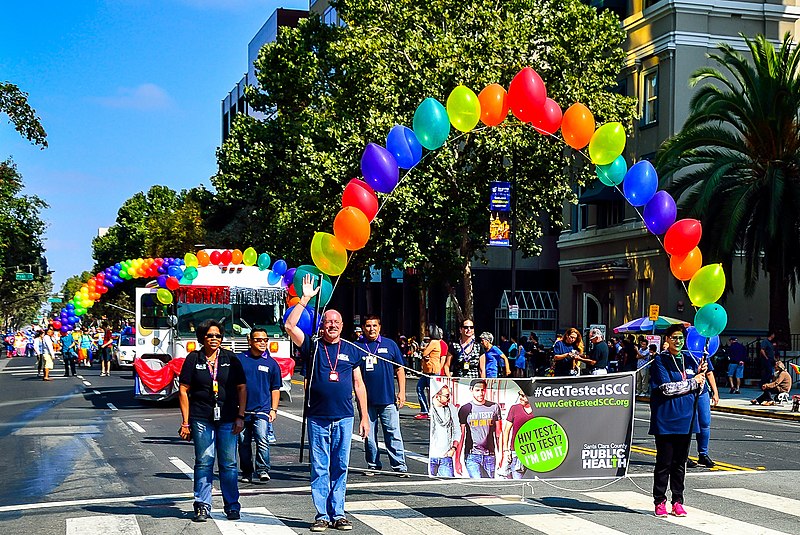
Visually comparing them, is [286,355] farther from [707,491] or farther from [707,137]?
[707,137]

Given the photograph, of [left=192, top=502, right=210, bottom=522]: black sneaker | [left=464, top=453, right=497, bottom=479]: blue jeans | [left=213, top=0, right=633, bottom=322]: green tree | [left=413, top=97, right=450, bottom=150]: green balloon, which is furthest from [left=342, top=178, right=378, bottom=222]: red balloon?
[left=213, top=0, right=633, bottom=322]: green tree

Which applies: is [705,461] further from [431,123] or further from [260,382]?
[260,382]

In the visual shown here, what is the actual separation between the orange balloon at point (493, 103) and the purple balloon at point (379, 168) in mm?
1570

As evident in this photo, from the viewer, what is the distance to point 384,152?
13.7 metres

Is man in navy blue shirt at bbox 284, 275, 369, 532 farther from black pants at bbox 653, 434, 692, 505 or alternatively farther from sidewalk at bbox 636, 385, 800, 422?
sidewalk at bbox 636, 385, 800, 422

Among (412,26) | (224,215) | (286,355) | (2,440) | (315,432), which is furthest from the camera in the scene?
(224,215)

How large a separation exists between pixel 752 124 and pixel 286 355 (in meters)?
16.5

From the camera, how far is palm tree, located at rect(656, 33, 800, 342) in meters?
30.3

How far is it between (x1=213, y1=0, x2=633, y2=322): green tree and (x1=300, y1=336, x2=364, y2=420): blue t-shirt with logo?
24.2m

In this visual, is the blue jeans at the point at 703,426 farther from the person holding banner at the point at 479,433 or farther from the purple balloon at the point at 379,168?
the purple balloon at the point at 379,168

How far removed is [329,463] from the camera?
9234 millimetres

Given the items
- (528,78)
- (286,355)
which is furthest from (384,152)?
(286,355)

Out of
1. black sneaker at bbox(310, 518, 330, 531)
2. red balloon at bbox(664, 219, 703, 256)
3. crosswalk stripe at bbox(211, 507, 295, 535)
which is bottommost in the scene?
crosswalk stripe at bbox(211, 507, 295, 535)

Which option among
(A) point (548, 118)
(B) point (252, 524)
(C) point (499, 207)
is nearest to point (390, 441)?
(B) point (252, 524)
